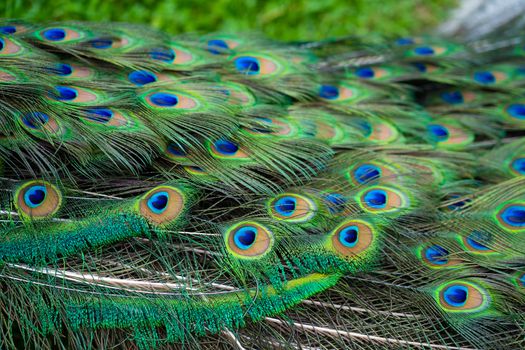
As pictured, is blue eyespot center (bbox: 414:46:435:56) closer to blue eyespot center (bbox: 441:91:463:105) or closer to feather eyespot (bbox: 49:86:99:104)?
blue eyespot center (bbox: 441:91:463:105)

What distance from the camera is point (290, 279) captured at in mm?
1984

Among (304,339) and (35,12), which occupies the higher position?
(35,12)

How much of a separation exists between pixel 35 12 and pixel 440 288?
2.83m

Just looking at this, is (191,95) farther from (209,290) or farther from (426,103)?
(426,103)

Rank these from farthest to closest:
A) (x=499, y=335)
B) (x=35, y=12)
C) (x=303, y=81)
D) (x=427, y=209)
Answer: (x=35, y=12) < (x=303, y=81) < (x=427, y=209) < (x=499, y=335)

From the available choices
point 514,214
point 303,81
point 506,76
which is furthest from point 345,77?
point 514,214

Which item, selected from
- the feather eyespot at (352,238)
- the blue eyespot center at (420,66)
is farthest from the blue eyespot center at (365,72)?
the feather eyespot at (352,238)

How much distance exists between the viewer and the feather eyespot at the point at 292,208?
207 cm

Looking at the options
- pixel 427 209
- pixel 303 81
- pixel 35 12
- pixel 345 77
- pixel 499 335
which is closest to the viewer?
pixel 499 335

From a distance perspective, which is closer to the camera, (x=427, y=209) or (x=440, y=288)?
(x=440, y=288)

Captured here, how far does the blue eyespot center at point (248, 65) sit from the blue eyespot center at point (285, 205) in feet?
2.28

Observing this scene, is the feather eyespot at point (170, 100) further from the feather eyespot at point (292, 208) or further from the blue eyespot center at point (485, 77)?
the blue eyespot center at point (485, 77)

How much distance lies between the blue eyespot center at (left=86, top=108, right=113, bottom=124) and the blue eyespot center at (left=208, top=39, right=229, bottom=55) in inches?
27.9

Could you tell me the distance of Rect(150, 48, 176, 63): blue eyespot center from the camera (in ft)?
8.05
